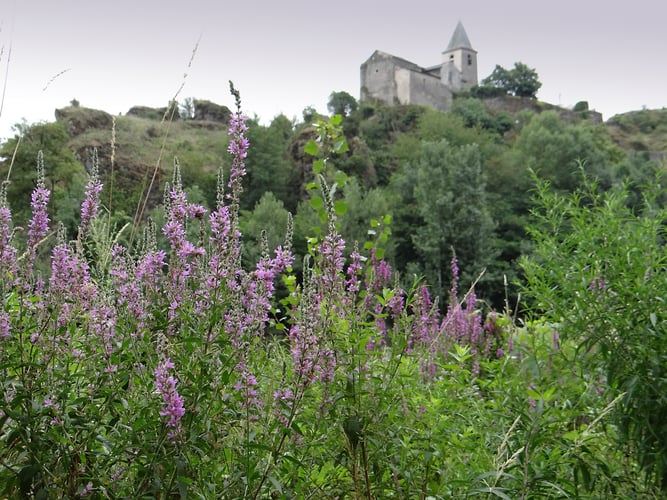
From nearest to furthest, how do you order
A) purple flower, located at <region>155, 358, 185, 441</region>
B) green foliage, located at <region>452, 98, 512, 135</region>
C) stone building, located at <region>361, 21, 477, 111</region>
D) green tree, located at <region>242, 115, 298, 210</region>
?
purple flower, located at <region>155, 358, 185, 441</region>
green tree, located at <region>242, 115, 298, 210</region>
green foliage, located at <region>452, 98, 512, 135</region>
stone building, located at <region>361, 21, 477, 111</region>

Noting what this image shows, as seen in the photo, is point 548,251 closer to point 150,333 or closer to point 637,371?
point 637,371

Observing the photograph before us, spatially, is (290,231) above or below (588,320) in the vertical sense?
above

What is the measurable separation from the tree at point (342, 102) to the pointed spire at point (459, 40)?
112 feet

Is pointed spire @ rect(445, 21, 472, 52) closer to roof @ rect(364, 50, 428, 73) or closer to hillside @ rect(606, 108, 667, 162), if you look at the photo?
roof @ rect(364, 50, 428, 73)

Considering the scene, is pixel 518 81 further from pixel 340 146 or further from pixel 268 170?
pixel 340 146

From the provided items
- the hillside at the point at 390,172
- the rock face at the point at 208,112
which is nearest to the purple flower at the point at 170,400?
the hillside at the point at 390,172

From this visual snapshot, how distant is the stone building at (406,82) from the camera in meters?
80.2

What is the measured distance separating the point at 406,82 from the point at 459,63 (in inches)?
865

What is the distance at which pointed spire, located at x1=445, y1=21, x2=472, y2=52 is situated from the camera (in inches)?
3853

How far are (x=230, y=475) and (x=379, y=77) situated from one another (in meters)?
85.5

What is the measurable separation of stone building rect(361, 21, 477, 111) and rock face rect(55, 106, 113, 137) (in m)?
37.4

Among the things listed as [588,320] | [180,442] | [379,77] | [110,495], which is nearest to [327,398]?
[180,442]

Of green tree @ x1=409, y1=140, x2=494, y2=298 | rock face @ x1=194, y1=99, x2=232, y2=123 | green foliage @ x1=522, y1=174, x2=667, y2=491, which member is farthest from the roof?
green foliage @ x1=522, y1=174, x2=667, y2=491

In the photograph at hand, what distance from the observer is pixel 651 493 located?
7.78 feet
